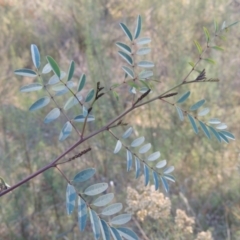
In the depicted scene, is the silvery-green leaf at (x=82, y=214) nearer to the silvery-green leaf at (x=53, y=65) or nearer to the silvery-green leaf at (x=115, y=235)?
the silvery-green leaf at (x=115, y=235)

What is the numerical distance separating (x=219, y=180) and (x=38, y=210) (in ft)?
3.16

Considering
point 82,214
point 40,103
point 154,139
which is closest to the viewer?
point 82,214

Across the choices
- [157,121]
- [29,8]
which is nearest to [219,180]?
[157,121]

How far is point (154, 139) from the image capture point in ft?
8.86

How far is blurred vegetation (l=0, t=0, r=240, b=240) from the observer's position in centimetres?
227

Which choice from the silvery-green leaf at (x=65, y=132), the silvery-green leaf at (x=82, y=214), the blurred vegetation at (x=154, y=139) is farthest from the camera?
the blurred vegetation at (x=154, y=139)

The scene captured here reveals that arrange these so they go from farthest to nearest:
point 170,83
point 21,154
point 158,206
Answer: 1. point 170,83
2. point 21,154
3. point 158,206

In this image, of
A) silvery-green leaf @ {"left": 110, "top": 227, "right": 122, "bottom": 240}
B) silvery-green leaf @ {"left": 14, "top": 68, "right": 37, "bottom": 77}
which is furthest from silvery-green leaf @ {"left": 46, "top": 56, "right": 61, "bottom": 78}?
silvery-green leaf @ {"left": 110, "top": 227, "right": 122, "bottom": 240}

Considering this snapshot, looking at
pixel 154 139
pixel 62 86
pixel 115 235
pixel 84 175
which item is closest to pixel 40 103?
pixel 62 86

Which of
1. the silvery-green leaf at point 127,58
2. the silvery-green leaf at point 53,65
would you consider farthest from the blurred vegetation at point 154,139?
the silvery-green leaf at point 53,65

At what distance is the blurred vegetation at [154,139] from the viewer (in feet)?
7.45

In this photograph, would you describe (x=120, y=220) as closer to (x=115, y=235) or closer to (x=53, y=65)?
(x=115, y=235)

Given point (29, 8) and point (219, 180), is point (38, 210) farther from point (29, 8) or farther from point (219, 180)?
point (29, 8)

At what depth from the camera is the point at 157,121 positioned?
112 inches
